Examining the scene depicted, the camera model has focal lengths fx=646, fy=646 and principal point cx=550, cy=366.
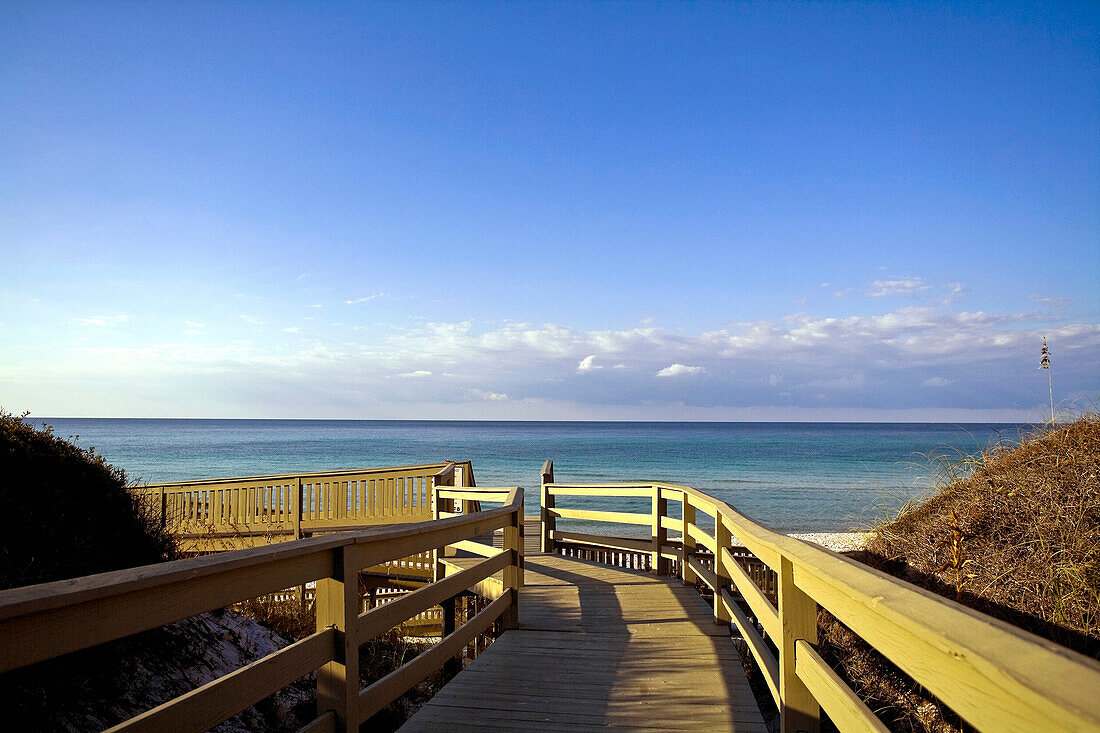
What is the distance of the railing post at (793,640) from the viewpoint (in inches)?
109

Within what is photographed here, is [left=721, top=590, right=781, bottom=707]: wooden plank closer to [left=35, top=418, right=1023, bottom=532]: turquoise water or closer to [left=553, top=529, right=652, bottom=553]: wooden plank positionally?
[left=553, top=529, right=652, bottom=553]: wooden plank

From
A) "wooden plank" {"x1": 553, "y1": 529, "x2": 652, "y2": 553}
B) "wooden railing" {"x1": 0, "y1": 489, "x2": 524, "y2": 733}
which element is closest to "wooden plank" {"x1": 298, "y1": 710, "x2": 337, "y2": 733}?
"wooden railing" {"x1": 0, "y1": 489, "x2": 524, "y2": 733}

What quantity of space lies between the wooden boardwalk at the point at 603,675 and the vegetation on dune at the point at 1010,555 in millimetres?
909

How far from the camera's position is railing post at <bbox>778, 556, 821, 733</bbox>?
2.77m

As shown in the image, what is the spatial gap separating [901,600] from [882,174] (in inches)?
776

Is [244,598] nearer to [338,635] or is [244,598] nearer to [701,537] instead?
[338,635]

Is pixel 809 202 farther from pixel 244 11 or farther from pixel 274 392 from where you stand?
pixel 274 392

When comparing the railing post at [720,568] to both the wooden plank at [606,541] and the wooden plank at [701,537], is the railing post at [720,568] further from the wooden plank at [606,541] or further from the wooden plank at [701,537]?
the wooden plank at [606,541]

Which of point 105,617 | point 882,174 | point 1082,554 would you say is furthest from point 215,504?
point 882,174

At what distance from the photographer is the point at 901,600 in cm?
167

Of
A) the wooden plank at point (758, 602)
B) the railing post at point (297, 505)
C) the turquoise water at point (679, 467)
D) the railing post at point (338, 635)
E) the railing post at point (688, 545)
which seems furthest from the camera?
the turquoise water at point (679, 467)

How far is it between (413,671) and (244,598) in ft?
5.70

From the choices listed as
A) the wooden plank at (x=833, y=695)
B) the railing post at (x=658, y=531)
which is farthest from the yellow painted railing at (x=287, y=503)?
the wooden plank at (x=833, y=695)

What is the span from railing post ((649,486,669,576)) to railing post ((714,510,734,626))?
7.16 feet
